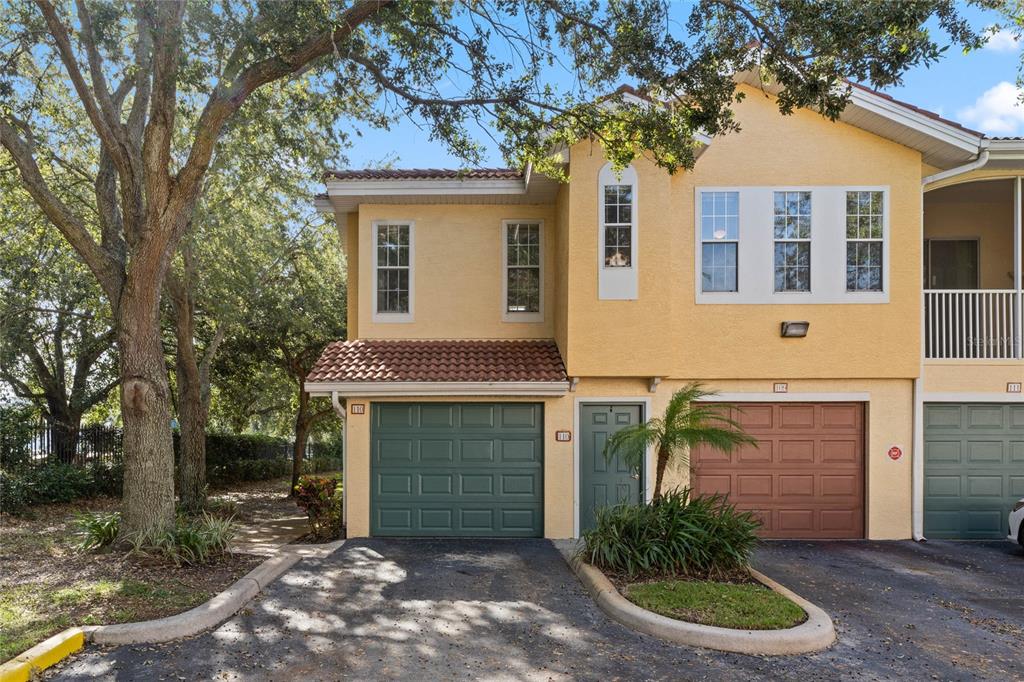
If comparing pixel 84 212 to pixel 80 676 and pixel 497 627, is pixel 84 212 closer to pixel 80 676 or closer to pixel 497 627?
pixel 80 676

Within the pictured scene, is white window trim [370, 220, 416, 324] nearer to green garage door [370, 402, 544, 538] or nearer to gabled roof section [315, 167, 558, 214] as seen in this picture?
gabled roof section [315, 167, 558, 214]

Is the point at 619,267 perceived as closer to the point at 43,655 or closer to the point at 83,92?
the point at 83,92

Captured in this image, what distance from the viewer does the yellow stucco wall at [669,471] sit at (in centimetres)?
1111

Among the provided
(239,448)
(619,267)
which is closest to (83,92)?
(619,267)

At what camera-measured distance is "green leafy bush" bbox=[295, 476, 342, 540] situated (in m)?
11.4

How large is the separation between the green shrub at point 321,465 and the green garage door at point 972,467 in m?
20.9

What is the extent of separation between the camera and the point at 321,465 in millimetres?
28312

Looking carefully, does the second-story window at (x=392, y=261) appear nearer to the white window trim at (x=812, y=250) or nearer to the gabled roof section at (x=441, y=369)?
the gabled roof section at (x=441, y=369)

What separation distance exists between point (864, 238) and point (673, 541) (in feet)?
21.0

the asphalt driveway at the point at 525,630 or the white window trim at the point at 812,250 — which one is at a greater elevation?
the white window trim at the point at 812,250

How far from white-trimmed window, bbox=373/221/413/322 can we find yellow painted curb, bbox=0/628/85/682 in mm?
7232

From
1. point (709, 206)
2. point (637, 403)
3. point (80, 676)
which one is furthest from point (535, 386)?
point (80, 676)

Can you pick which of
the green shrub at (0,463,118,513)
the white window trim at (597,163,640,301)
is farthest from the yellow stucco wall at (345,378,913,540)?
the green shrub at (0,463,118,513)

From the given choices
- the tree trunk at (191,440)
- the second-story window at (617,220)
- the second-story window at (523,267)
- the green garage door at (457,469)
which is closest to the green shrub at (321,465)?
the tree trunk at (191,440)
